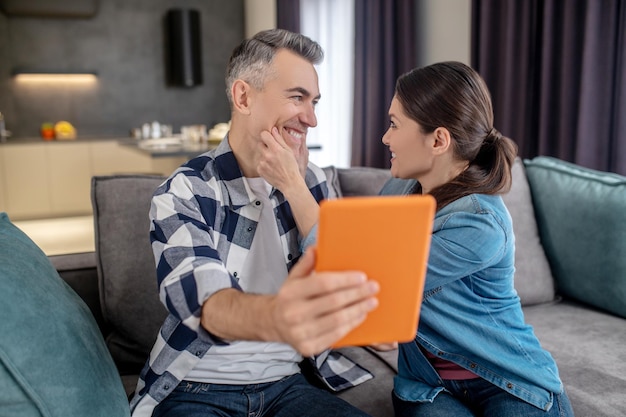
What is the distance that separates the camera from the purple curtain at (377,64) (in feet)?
14.3

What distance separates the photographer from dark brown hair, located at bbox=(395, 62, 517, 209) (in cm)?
131

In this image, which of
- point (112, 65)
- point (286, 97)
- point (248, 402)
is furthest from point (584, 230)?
point (112, 65)

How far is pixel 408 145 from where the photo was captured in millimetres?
1391

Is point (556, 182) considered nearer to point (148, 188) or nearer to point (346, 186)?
point (346, 186)

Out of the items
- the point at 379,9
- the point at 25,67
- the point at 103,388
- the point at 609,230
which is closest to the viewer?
the point at 103,388

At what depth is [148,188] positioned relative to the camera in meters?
1.69

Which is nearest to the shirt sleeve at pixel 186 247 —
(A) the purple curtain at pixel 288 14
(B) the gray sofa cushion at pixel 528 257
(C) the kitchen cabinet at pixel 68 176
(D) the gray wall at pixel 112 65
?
(B) the gray sofa cushion at pixel 528 257

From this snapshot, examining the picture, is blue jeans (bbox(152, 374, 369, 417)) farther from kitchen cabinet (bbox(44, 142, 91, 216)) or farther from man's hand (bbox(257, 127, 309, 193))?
kitchen cabinet (bbox(44, 142, 91, 216))

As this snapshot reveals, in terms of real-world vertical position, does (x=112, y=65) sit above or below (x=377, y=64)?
above

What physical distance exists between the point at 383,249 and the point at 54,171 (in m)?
6.04

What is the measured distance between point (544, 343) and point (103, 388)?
1296mm

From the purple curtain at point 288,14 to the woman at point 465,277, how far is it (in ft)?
14.6

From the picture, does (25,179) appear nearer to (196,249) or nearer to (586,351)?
(196,249)

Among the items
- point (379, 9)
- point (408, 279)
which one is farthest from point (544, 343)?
point (379, 9)
